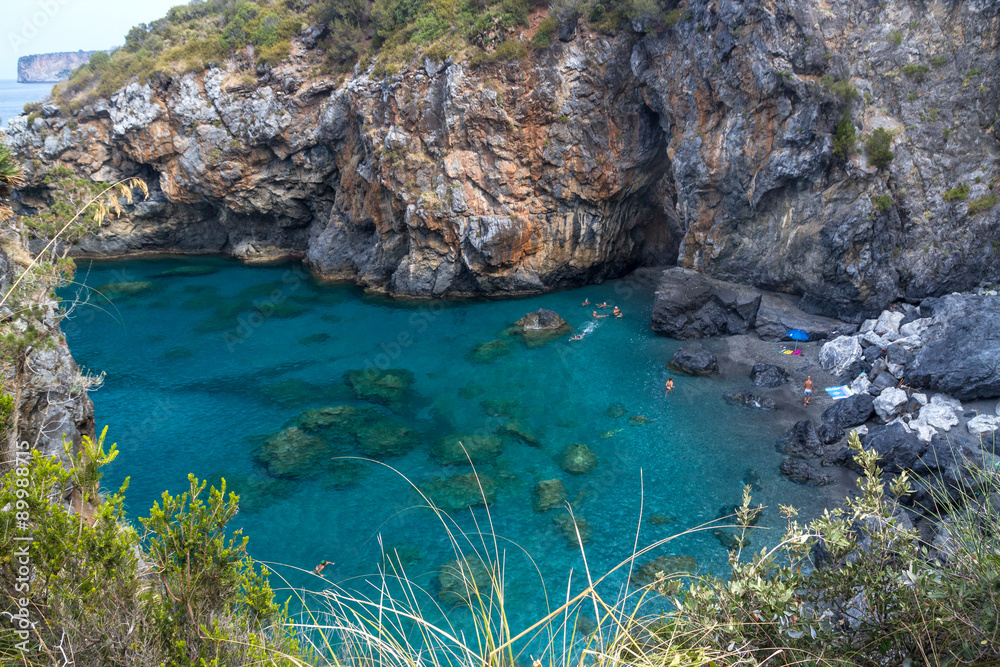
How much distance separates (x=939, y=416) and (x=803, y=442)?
132 inches

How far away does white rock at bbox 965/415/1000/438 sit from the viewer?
Result: 45.2ft

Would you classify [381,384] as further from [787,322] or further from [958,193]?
[958,193]

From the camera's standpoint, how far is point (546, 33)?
26.6m

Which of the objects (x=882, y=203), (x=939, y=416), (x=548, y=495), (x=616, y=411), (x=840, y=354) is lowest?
(x=548, y=495)

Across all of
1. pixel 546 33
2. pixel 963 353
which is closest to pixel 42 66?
pixel 546 33

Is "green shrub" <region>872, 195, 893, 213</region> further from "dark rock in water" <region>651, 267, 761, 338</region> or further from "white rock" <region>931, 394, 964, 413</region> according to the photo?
"white rock" <region>931, 394, 964, 413</region>

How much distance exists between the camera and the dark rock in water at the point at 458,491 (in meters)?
14.9

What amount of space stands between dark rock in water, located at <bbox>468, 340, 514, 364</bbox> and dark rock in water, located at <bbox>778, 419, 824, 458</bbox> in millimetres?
10990

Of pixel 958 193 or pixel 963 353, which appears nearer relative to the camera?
pixel 963 353

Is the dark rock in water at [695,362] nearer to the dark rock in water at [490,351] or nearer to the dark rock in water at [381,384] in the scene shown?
the dark rock in water at [490,351]

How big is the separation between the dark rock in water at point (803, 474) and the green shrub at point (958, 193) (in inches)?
461

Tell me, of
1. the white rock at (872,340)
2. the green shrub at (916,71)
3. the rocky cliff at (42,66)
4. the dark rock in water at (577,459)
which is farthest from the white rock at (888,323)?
the rocky cliff at (42,66)

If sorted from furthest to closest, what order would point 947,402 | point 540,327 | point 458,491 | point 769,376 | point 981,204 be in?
point 540,327, point 769,376, point 981,204, point 458,491, point 947,402

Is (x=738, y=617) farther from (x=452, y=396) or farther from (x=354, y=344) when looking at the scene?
(x=354, y=344)
